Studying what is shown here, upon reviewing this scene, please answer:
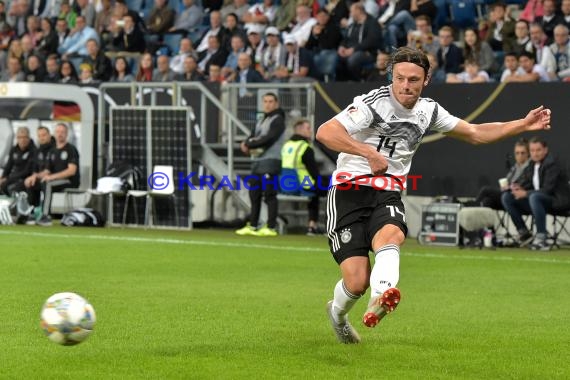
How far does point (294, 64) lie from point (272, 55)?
66 cm

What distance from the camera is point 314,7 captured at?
2455 centimetres

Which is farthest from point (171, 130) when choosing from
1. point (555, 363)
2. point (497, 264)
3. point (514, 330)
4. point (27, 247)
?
point (555, 363)

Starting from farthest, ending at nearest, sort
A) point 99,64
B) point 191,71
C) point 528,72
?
point 99,64
point 191,71
point 528,72

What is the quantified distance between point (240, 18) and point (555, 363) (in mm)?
18453

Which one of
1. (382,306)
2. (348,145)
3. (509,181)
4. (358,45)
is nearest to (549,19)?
(358,45)

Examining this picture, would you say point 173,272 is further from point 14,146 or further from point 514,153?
point 14,146

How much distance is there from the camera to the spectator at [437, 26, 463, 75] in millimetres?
21328

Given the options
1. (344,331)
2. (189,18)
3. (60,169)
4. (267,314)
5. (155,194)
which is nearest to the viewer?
(344,331)

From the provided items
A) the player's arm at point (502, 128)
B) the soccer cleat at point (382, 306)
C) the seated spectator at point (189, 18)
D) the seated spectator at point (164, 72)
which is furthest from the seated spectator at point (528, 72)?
the soccer cleat at point (382, 306)

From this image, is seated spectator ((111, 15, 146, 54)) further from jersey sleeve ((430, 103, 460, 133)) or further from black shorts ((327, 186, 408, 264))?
black shorts ((327, 186, 408, 264))

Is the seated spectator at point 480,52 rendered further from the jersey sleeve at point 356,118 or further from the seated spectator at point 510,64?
the jersey sleeve at point 356,118

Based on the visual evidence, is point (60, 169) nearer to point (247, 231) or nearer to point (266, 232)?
point (247, 231)

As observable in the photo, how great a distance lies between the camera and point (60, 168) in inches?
898

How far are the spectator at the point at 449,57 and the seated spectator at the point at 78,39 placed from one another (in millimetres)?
9270
